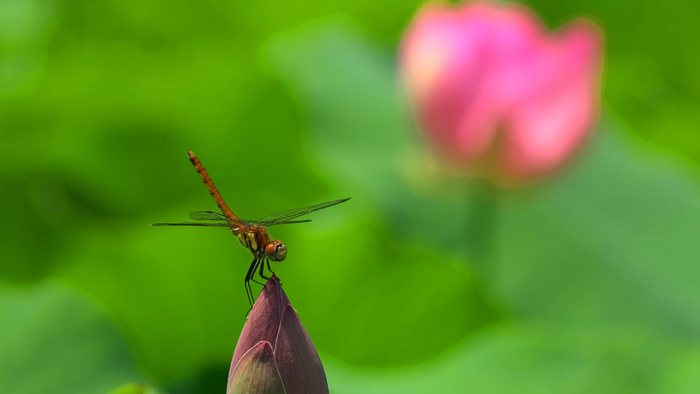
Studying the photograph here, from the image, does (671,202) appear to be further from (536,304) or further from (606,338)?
(606,338)

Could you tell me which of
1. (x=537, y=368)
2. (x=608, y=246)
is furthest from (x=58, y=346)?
(x=608, y=246)

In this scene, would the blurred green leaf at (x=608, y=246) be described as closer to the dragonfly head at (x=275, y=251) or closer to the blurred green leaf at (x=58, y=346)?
the blurred green leaf at (x=58, y=346)

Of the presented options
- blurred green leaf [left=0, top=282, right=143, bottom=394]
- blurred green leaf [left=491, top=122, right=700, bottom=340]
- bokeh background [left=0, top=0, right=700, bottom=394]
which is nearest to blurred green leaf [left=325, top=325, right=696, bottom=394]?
bokeh background [left=0, top=0, right=700, bottom=394]

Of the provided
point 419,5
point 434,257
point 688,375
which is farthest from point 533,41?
point 419,5

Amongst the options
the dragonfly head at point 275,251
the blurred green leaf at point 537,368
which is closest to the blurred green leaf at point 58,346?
the blurred green leaf at point 537,368

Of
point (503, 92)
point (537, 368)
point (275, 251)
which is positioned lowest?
point (537, 368)

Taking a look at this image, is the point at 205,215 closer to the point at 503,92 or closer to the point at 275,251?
the point at 275,251
